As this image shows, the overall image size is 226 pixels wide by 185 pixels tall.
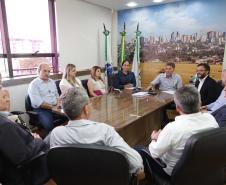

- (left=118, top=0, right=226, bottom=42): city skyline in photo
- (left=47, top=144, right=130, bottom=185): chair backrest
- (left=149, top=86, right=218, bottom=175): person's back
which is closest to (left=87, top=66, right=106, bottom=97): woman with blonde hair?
(left=118, top=0, right=226, bottom=42): city skyline in photo

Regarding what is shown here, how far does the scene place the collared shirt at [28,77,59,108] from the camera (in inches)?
110

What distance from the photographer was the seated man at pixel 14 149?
1.26 m

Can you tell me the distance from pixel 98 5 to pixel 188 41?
2.20 m

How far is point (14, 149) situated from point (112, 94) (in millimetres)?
2190

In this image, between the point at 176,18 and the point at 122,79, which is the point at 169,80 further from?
the point at 176,18

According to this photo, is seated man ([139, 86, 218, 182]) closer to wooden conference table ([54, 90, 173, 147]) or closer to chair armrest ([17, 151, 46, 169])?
wooden conference table ([54, 90, 173, 147])

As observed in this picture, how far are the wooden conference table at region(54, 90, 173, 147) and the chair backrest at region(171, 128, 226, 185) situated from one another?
74 centimetres

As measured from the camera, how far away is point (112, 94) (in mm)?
3344

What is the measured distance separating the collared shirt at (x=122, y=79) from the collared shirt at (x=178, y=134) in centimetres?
267

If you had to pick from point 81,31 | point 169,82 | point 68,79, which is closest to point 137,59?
point 169,82

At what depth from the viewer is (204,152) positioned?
1109 millimetres

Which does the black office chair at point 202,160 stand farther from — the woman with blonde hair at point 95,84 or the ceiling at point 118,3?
the ceiling at point 118,3

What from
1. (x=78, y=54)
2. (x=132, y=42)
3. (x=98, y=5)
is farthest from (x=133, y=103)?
(x=98, y=5)

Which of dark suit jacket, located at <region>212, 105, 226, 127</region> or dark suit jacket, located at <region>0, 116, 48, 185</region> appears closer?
dark suit jacket, located at <region>0, 116, 48, 185</region>
